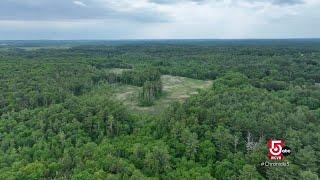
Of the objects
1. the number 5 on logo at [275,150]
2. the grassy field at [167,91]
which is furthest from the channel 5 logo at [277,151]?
the grassy field at [167,91]

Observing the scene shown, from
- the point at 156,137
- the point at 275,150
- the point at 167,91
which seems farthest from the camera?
the point at 167,91

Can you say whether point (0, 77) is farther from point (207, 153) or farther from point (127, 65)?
point (207, 153)

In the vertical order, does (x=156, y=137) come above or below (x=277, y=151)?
below

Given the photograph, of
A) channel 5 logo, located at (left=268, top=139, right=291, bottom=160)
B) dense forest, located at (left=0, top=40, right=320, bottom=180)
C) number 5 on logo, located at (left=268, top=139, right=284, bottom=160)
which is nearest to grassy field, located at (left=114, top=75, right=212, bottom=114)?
dense forest, located at (left=0, top=40, right=320, bottom=180)

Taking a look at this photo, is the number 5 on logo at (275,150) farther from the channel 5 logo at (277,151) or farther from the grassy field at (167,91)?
the grassy field at (167,91)

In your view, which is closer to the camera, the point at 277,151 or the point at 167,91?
the point at 277,151

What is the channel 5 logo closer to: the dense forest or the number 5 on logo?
the number 5 on logo

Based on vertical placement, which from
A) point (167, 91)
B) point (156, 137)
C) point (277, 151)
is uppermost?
point (277, 151)

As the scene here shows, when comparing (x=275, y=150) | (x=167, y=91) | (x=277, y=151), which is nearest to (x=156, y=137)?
Answer: (x=275, y=150)

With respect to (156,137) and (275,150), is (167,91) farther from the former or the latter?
(275,150)
